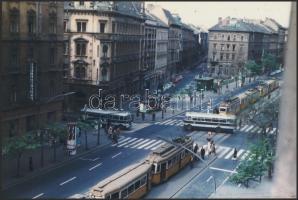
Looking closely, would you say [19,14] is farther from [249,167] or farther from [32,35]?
[249,167]

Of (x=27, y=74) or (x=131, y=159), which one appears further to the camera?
(x=131, y=159)

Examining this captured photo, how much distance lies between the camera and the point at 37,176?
37.8 ft

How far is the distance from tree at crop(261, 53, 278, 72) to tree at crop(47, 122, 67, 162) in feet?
21.3

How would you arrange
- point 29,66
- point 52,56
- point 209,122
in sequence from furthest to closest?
1. point 209,122
2. point 52,56
3. point 29,66

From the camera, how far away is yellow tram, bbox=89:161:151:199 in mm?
8195

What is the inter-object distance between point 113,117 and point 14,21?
6327mm

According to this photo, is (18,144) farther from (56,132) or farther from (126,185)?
(126,185)

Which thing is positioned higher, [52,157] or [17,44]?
[17,44]

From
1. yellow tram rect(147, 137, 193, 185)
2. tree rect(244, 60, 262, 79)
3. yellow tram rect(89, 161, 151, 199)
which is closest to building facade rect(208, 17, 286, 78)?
tree rect(244, 60, 262, 79)

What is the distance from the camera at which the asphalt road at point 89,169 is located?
1033 centimetres

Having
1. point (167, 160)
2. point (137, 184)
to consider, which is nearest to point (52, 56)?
point (167, 160)


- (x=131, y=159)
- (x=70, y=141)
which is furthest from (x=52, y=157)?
(x=131, y=159)

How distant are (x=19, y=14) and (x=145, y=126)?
7.87m

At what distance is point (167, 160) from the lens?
472 inches
